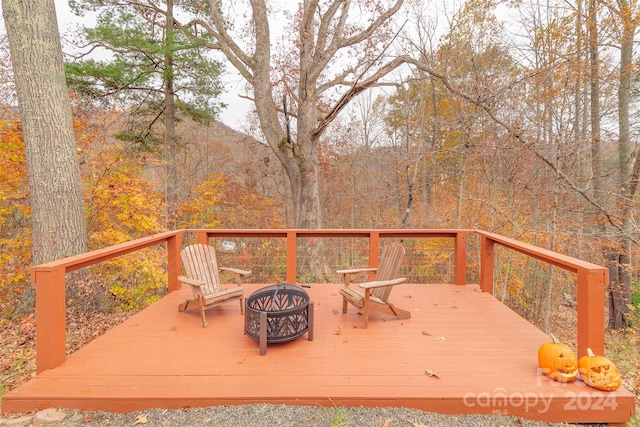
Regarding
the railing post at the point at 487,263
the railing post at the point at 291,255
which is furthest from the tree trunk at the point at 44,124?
the railing post at the point at 487,263

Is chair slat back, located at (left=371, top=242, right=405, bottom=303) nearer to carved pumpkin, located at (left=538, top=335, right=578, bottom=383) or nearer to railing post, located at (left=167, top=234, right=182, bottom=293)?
carved pumpkin, located at (left=538, top=335, right=578, bottom=383)

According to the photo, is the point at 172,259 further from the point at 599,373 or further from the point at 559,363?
the point at 599,373

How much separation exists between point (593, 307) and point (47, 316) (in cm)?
381

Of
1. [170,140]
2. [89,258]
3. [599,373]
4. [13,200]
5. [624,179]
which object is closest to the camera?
[599,373]

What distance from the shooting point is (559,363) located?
6.68 feet

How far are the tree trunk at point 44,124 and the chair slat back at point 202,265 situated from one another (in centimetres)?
217

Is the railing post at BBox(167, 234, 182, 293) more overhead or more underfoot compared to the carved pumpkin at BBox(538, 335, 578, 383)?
more overhead

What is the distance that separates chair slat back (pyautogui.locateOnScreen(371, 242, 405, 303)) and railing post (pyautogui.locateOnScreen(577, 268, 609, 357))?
53.3 inches

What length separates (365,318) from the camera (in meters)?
2.91

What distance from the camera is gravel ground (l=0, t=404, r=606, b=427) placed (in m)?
1.75

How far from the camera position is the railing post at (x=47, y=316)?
2.16 metres

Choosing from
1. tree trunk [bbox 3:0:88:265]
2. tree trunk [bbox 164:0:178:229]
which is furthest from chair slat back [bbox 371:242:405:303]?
tree trunk [bbox 164:0:178:229]

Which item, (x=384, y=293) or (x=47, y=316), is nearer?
(x=47, y=316)

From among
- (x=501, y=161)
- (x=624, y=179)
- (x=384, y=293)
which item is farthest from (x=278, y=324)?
(x=624, y=179)
